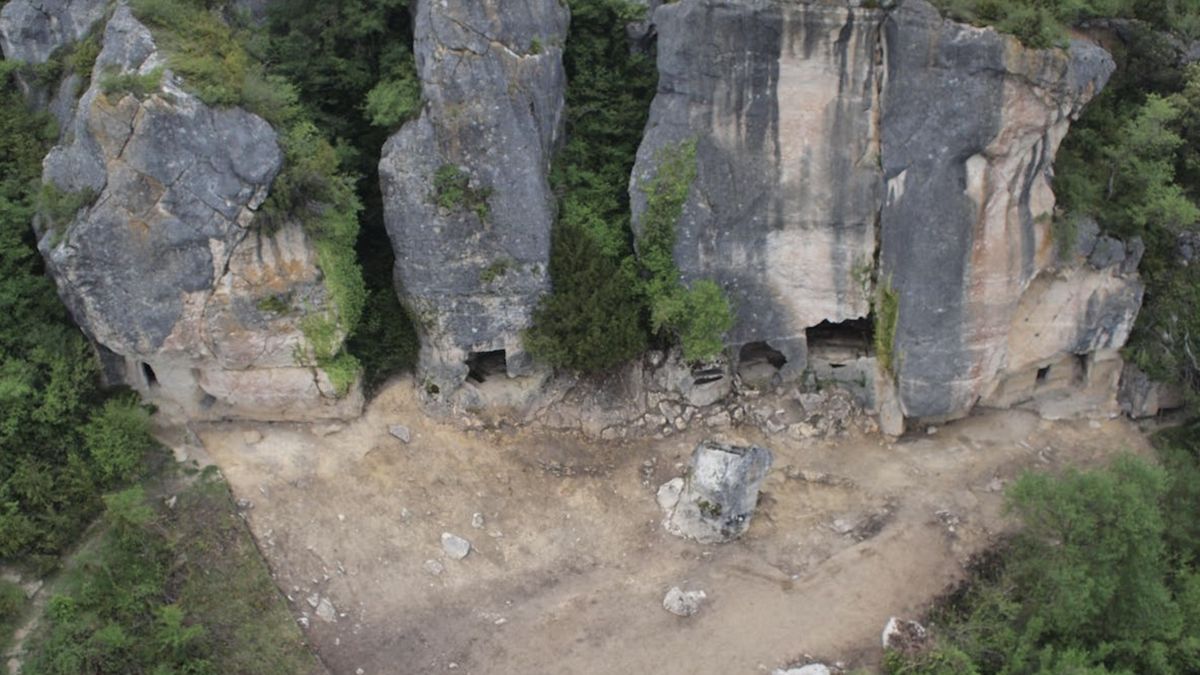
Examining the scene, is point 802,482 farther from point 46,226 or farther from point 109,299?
point 46,226

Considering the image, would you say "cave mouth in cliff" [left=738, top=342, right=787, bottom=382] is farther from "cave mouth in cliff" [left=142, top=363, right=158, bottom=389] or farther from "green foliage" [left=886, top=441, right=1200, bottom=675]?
"cave mouth in cliff" [left=142, top=363, right=158, bottom=389]

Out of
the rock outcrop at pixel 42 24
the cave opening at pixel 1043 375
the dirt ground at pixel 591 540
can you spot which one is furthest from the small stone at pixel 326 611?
the cave opening at pixel 1043 375

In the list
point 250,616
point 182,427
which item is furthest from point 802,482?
point 182,427

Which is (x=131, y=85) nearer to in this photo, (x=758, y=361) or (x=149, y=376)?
(x=149, y=376)

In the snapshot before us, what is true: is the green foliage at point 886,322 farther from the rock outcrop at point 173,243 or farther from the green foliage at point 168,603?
the green foliage at point 168,603

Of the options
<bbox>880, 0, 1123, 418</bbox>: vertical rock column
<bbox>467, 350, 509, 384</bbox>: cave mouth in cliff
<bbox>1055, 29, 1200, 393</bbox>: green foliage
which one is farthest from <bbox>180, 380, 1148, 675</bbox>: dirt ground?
<bbox>1055, 29, 1200, 393</bbox>: green foliage
